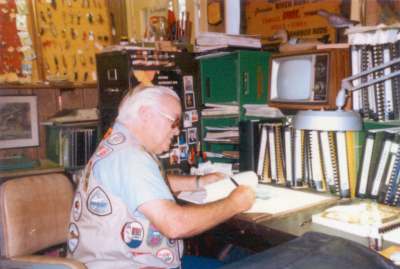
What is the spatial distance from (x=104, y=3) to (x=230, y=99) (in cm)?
154

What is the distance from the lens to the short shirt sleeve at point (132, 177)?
4.28 feet

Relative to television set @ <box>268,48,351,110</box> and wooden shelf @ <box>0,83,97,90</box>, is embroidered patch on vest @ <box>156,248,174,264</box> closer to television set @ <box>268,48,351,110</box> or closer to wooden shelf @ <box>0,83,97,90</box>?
television set @ <box>268,48,351,110</box>

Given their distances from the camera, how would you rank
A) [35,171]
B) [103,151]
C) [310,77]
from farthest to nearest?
[35,171], [310,77], [103,151]

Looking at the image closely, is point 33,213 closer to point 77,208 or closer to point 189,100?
Answer: point 77,208

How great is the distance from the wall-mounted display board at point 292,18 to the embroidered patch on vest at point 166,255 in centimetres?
146

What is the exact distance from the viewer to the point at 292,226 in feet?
4.71

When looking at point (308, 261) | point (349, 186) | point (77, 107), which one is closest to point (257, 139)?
point (349, 186)

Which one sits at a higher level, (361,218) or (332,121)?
(332,121)

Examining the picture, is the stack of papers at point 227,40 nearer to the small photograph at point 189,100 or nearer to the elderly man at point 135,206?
the small photograph at point 189,100

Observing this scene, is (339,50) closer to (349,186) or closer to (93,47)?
(349,186)

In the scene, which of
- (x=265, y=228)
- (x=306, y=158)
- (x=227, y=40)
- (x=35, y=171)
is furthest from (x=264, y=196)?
(x=35, y=171)

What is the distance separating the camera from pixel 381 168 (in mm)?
1658

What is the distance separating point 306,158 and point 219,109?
650mm

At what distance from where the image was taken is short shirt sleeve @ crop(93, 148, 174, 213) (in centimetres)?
130
